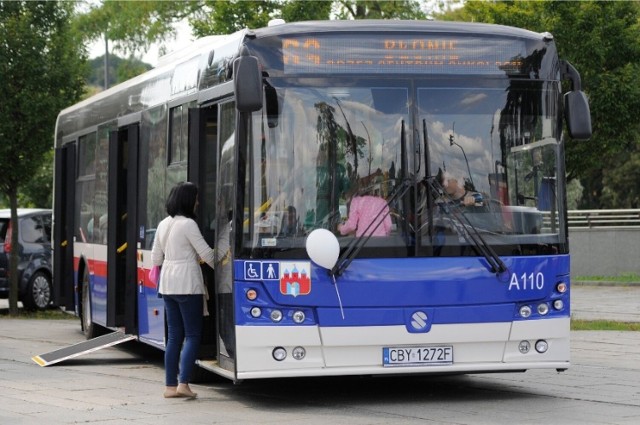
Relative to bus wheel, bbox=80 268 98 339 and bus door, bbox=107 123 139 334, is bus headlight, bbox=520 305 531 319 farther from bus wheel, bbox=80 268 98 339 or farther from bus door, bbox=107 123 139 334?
bus wheel, bbox=80 268 98 339

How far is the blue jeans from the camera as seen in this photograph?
11.9 metres

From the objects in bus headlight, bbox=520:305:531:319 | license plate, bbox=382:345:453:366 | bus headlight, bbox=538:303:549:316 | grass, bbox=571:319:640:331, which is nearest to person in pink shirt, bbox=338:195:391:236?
license plate, bbox=382:345:453:366

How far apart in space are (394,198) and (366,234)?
0.38 meters

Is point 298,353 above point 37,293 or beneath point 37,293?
beneath

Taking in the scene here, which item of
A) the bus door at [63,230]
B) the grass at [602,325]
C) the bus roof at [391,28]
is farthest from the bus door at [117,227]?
the grass at [602,325]

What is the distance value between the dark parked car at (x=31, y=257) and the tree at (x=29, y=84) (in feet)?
3.58

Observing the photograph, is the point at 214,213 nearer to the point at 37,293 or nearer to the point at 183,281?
the point at 183,281

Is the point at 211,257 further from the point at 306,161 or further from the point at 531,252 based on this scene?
the point at 531,252

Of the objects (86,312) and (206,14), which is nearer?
(86,312)

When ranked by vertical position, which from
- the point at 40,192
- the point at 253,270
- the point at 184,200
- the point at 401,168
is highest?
the point at 40,192

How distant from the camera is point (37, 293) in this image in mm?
26688

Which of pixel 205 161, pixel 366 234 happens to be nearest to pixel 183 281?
pixel 205 161

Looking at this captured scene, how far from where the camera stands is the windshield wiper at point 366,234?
36.1ft

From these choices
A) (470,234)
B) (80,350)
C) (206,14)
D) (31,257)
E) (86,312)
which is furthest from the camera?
(206,14)
